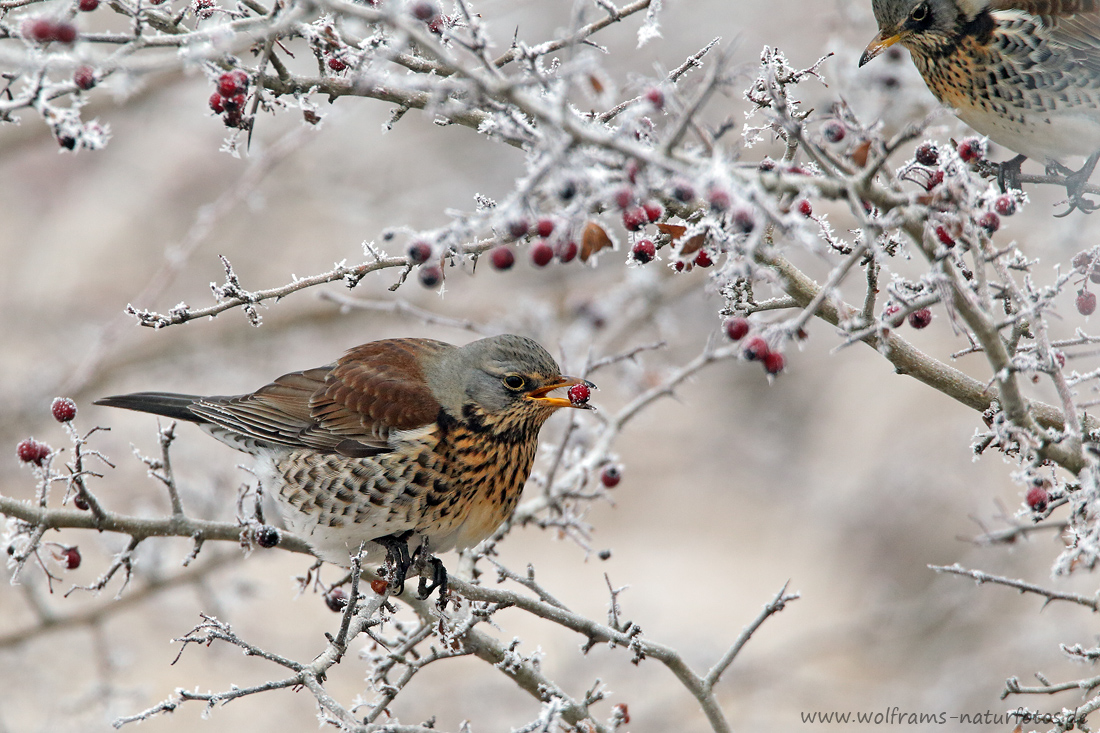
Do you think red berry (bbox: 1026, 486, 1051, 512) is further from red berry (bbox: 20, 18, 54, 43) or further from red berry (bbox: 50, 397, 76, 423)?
red berry (bbox: 50, 397, 76, 423)

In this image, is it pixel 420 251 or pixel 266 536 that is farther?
pixel 266 536

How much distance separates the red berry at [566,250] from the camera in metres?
2.14

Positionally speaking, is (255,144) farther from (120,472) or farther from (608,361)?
(608,361)

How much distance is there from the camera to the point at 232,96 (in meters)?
2.58

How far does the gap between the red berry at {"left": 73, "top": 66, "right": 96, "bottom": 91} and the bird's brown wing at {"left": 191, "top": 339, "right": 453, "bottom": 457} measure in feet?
6.18

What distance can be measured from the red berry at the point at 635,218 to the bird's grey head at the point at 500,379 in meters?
1.33

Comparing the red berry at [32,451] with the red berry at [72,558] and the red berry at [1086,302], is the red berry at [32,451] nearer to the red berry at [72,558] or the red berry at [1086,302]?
the red berry at [72,558]

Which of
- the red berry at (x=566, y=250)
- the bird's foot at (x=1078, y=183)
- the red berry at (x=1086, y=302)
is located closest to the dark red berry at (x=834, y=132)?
the red berry at (x=566, y=250)

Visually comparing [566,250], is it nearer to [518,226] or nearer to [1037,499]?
[518,226]

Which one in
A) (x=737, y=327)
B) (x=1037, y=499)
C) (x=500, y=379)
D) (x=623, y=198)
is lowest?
(x=1037, y=499)

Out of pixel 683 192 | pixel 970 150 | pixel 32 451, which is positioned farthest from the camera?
pixel 32 451

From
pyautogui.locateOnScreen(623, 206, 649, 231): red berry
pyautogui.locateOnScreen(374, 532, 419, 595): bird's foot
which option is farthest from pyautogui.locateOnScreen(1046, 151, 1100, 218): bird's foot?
pyautogui.locateOnScreen(374, 532, 419, 595): bird's foot

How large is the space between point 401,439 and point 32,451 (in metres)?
1.29

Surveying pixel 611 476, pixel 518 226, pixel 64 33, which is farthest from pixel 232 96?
pixel 611 476
